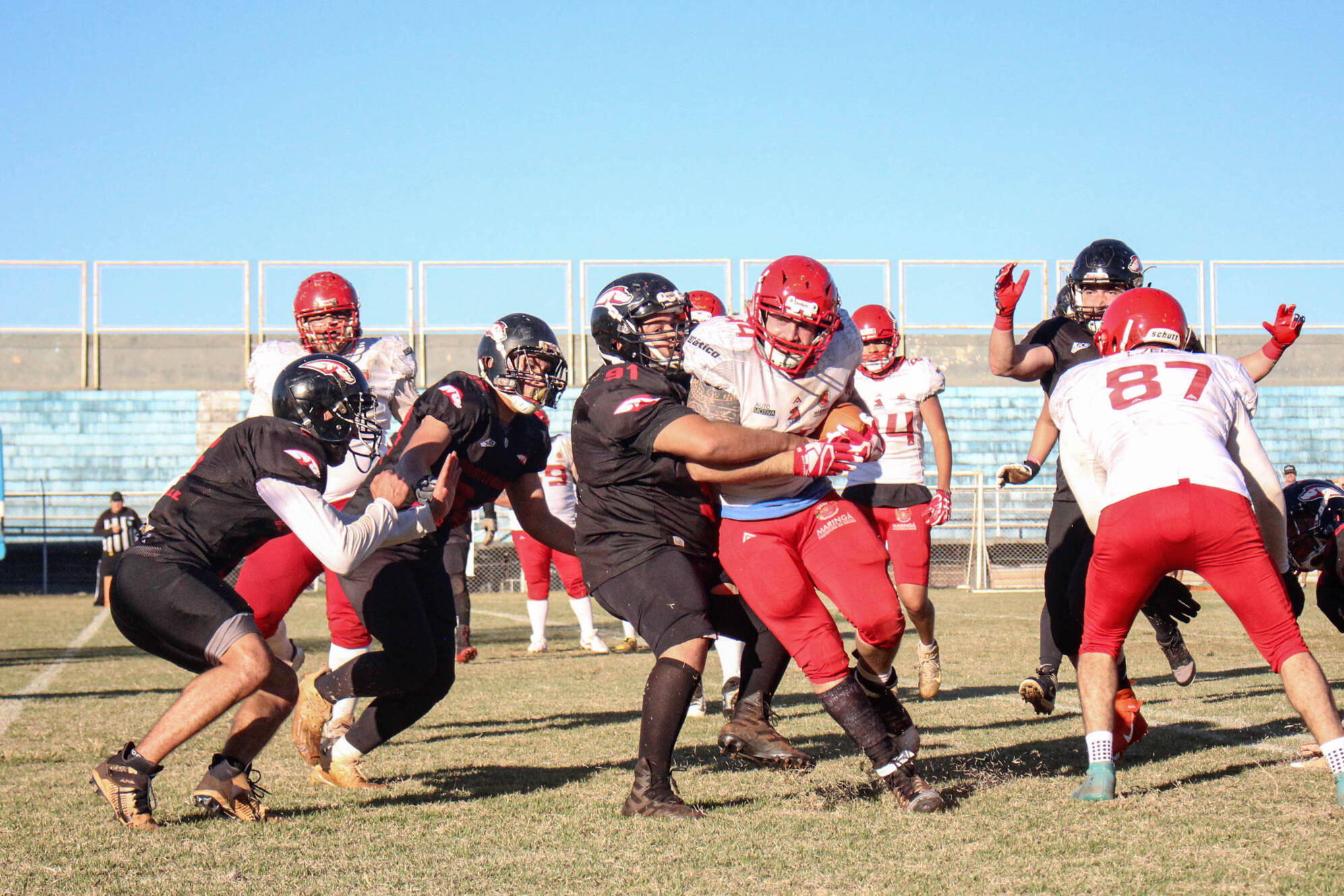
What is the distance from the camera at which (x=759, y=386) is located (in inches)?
172

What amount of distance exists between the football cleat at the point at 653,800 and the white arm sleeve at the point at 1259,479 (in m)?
2.06

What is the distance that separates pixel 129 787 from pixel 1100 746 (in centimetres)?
311

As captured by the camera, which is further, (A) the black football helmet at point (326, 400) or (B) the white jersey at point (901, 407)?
(B) the white jersey at point (901, 407)

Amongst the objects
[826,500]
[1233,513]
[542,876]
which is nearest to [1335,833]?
[1233,513]

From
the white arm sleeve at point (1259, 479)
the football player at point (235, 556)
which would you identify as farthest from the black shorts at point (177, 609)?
the white arm sleeve at point (1259, 479)

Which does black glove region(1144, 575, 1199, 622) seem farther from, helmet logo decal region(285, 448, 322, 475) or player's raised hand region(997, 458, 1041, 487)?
helmet logo decal region(285, 448, 322, 475)

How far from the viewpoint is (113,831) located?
157 inches

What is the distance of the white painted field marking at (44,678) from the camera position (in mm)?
6755

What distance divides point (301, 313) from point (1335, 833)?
15.2 feet

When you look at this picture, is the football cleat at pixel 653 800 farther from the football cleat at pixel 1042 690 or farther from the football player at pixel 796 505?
the football cleat at pixel 1042 690

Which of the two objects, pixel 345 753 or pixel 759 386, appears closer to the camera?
pixel 759 386

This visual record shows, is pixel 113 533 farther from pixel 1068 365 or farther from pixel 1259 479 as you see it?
pixel 1259 479

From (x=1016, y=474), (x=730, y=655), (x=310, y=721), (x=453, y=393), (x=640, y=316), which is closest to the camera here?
(x=640, y=316)

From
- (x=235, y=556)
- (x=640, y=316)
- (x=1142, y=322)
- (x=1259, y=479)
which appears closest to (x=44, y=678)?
(x=235, y=556)
